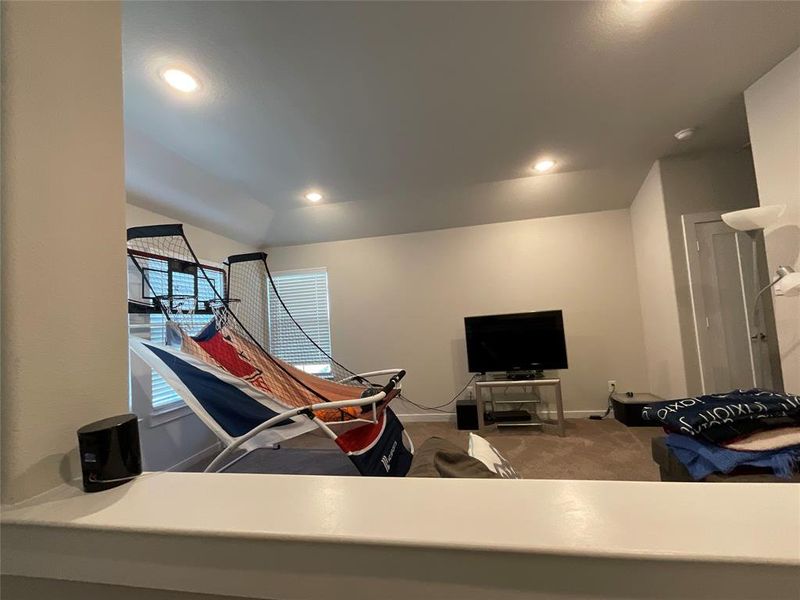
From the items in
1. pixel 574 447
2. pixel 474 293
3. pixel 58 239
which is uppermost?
pixel 474 293

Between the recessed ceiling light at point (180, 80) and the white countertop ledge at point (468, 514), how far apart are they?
1.86 metres

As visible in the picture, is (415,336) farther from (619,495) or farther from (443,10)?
(619,495)

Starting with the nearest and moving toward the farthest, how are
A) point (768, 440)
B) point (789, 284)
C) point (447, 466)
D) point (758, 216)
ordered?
point (447, 466)
point (768, 440)
point (789, 284)
point (758, 216)

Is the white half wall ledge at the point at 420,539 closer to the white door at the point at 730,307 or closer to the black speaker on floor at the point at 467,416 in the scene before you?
the white door at the point at 730,307

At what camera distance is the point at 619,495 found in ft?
1.58

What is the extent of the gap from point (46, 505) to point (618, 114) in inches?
120

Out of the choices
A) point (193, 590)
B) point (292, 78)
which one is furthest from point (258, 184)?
point (193, 590)

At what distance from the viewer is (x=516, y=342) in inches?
140

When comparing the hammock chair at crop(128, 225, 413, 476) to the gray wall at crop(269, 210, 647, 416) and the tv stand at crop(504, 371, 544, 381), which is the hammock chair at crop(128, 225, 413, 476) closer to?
the gray wall at crop(269, 210, 647, 416)

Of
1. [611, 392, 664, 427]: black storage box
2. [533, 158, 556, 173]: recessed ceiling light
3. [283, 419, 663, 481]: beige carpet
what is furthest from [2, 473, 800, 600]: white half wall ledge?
[611, 392, 664, 427]: black storage box

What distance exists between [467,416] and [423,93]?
303 centimetres

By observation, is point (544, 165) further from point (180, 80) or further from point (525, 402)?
point (180, 80)

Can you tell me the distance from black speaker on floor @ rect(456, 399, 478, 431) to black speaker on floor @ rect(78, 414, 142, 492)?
10.7ft

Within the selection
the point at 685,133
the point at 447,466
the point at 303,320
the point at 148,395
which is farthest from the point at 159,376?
the point at 685,133
